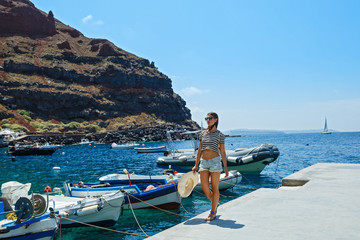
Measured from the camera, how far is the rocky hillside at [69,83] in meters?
119

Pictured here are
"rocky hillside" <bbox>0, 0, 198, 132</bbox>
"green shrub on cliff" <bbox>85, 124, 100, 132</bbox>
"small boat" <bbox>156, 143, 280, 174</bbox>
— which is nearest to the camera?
"small boat" <bbox>156, 143, 280, 174</bbox>

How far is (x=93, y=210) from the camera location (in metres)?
11.3

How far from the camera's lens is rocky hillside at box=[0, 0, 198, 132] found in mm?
119250

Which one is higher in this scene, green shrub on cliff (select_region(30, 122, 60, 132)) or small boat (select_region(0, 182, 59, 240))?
green shrub on cliff (select_region(30, 122, 60, 132))

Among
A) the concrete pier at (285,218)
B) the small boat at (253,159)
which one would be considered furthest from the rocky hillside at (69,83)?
the concrete pier at (285,218)

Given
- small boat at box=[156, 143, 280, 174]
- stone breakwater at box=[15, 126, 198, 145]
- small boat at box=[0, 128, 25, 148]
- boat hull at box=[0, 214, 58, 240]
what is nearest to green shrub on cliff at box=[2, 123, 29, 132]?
small boat at box=[0, 128, 25, 148]

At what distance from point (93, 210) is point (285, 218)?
7.78 m

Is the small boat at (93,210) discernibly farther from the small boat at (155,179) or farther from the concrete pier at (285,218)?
the concrete pier at (285,218)

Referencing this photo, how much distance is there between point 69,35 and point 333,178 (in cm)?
21019

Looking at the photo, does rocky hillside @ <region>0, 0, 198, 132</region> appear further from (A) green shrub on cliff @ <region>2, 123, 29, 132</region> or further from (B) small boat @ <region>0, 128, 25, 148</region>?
(B) small boat @ <region>0, 128, 25, 148</region>

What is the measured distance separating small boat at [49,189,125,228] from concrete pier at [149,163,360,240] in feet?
19.6

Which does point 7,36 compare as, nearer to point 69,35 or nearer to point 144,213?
point 69,35

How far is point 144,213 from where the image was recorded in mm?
14273

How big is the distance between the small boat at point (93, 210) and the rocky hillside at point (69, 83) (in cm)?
10540
